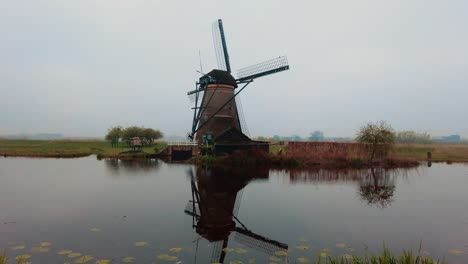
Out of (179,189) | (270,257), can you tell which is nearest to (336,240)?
(270,257)

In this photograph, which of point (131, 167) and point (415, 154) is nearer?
point (131, 167)

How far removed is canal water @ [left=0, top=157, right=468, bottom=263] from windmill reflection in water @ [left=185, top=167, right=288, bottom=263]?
0.11ft

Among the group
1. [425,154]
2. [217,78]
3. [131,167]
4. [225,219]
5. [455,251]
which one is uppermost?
[217,78]

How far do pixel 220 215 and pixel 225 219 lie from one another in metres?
0.52

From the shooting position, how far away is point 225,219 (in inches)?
370

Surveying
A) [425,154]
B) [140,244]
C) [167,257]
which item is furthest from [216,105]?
[425,154]

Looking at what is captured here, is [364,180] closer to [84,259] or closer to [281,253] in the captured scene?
[281,253]

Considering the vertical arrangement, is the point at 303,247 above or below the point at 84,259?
below

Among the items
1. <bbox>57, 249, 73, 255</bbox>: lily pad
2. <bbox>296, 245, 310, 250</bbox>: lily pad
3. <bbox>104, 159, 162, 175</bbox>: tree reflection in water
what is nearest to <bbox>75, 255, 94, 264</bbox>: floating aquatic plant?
<bbox>57, 249, 73, 255</bbox>: lily pad

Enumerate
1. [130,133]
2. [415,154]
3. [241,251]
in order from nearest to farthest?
1. [241,251]
2. [415,154]
3. [130,133]

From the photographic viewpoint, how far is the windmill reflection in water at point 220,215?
7.18m

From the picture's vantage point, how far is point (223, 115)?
1145 inches

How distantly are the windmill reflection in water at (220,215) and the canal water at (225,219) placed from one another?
0.03m

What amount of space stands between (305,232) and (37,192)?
41.0ft
